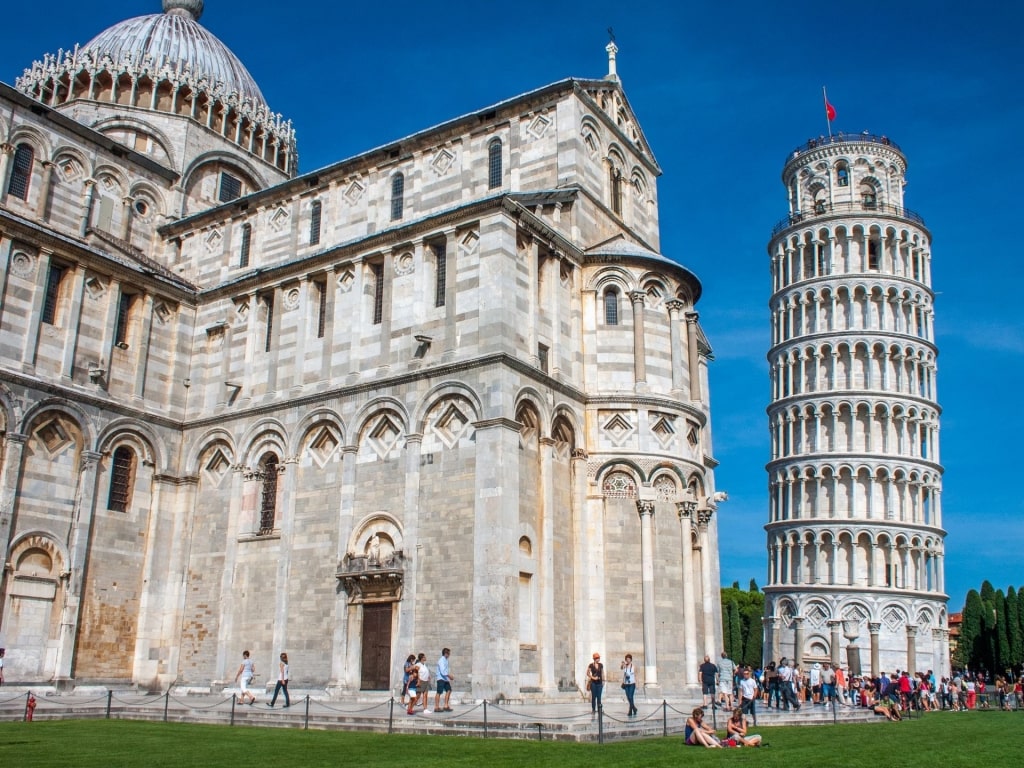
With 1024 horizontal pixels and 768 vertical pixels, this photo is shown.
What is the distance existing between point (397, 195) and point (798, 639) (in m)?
43.6

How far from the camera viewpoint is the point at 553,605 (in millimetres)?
27016

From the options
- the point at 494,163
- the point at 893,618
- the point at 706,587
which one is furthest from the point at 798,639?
the point at 494,163

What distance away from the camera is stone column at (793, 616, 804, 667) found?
63.8 meters

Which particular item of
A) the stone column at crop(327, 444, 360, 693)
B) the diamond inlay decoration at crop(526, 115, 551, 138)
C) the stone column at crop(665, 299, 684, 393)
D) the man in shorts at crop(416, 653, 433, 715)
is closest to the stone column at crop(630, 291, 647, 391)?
the stone column at crop(665, 299, 684, 393)

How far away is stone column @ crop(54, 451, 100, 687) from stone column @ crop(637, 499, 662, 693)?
16.7m

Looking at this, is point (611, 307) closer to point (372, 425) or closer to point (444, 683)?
point (372, 425)

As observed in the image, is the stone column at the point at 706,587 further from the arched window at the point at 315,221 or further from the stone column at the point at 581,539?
the arched window at the point at 315,221

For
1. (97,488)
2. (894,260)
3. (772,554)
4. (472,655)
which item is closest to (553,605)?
(472,655)

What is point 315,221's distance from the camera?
36.2 m

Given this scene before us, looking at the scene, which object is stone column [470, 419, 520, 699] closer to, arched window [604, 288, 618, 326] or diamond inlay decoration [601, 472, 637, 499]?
diamond inlay decoration [601, 472, 637, 499]

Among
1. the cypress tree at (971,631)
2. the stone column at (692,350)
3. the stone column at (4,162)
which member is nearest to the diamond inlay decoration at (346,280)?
the stone column at (692,350)

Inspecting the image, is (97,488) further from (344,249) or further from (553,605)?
(553,605)

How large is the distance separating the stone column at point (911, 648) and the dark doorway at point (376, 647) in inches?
Answer: 1756

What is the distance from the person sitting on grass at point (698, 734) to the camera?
17.7 m
